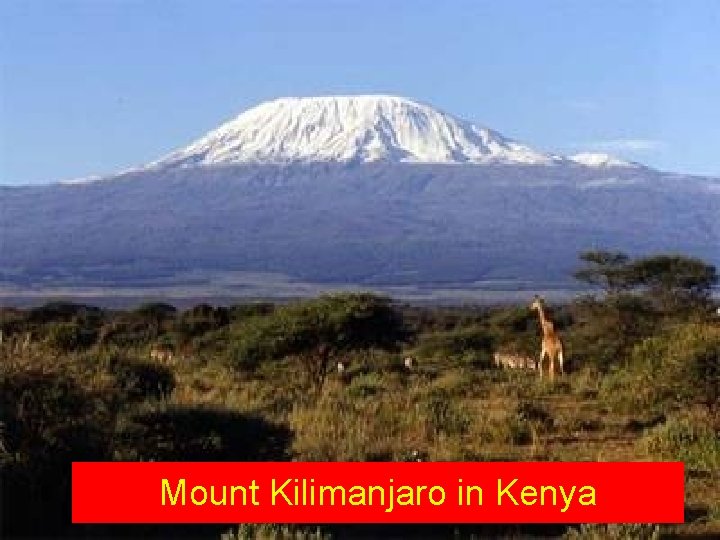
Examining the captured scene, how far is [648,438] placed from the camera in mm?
13500

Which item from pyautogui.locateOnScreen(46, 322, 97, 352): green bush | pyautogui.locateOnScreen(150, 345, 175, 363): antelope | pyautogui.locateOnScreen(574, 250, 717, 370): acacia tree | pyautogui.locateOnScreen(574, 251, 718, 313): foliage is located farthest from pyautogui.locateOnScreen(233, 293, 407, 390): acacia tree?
pyautogui.locateOnScreen(574, 251, 718, 313): foliage

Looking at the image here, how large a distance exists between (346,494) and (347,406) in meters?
7.66

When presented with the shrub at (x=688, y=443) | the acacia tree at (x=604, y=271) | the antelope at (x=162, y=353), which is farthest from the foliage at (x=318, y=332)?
the acacia tree at (x=604, y=271)

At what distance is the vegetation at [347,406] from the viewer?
30.2 feet

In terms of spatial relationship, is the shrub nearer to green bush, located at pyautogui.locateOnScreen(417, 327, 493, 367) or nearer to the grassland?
the grassland

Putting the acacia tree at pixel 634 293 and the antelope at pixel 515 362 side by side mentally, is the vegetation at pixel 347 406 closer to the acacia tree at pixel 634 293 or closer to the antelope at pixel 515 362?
the acacia tree at pixel 634 293

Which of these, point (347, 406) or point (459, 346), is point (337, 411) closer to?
point (347, 406)

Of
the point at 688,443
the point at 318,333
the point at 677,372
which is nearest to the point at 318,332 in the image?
the point at 318,333

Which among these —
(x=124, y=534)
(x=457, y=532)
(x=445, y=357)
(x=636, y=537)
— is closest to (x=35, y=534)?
(x=124, y=534)

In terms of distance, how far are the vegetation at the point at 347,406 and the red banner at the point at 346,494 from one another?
0.21 meters

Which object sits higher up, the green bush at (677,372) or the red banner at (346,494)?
the green bush at (677,372)

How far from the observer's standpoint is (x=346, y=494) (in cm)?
847

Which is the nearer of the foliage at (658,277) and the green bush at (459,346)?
the green bush at (459,346)

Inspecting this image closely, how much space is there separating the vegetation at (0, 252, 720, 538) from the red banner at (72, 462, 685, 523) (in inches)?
8.1
